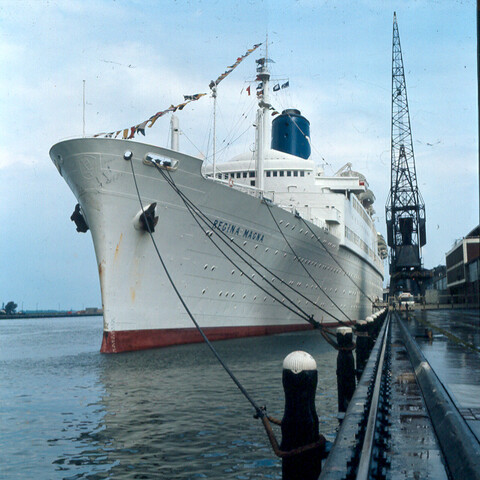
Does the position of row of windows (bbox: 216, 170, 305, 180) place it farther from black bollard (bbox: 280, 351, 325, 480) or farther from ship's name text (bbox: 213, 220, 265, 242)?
black bollard (bbox: 280, 351, 325, 480)

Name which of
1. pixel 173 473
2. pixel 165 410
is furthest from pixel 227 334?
pixel 173 473

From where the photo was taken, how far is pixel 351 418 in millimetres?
4750

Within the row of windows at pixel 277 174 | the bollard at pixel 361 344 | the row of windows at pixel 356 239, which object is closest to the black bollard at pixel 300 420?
the bollard at pixel 361 344

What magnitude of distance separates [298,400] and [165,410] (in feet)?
21.5

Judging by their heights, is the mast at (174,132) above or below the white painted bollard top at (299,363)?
above

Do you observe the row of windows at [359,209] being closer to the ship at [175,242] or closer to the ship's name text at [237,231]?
the ship at [175,242]

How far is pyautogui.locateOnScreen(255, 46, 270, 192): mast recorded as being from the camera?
74.9ft

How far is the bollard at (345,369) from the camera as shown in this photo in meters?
6.51

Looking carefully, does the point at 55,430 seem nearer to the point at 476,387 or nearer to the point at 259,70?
the point at 476,387

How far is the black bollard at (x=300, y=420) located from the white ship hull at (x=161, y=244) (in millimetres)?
13550

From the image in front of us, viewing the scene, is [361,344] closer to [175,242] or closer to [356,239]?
[175,242]

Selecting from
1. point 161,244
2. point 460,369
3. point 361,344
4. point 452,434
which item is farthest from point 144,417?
point 161,244

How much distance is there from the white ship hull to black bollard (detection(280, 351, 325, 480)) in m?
13.5

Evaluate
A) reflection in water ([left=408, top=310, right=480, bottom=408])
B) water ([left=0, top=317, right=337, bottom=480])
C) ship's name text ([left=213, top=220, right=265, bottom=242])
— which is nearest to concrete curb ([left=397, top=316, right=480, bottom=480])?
reflection in water ([left=408, top=310, right=480, bottom=408])
